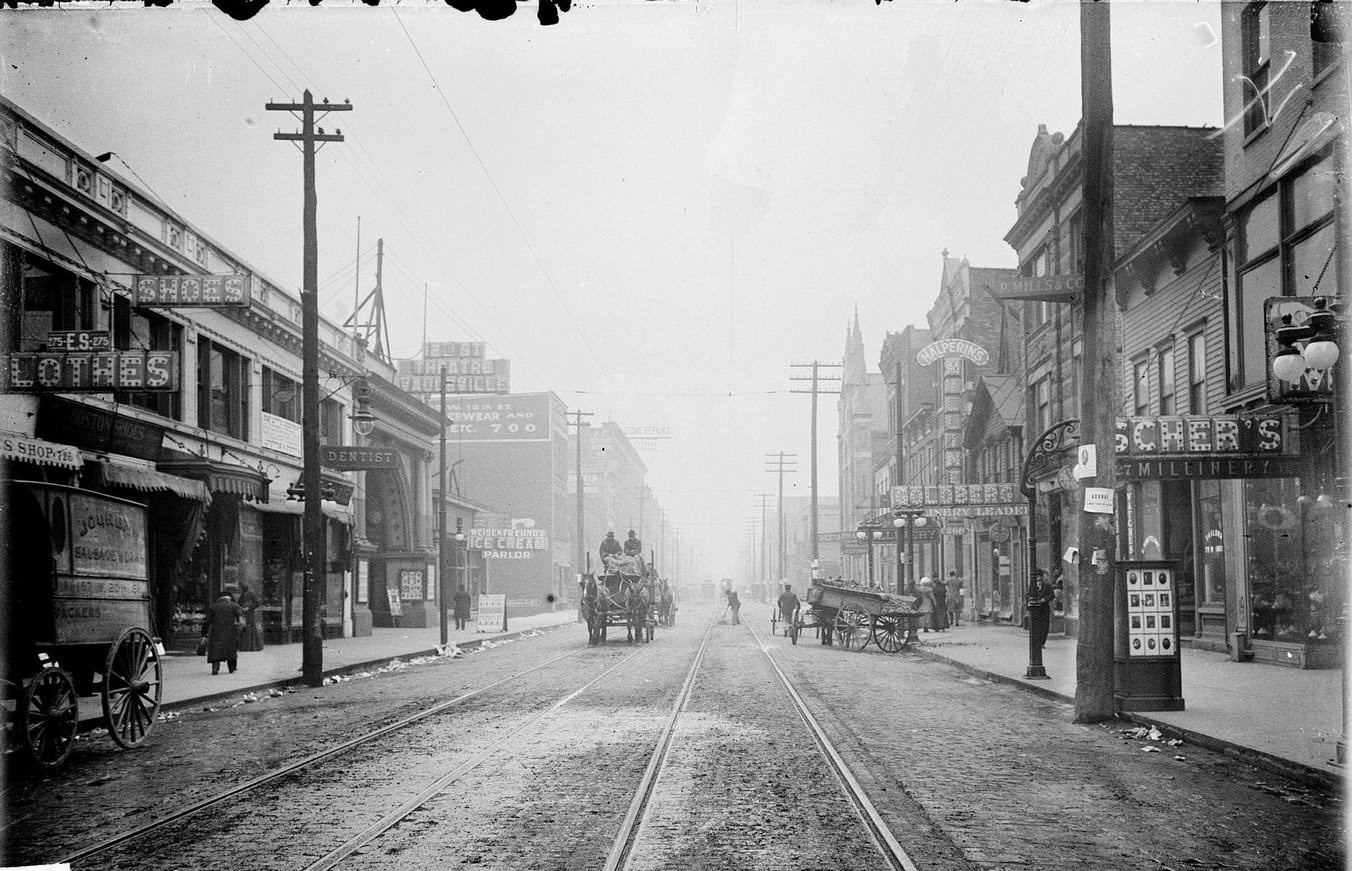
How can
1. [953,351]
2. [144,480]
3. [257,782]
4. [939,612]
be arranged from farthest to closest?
[953,351], [939,612], [144,480], [257,782]

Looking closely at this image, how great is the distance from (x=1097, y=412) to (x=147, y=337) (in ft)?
59.0

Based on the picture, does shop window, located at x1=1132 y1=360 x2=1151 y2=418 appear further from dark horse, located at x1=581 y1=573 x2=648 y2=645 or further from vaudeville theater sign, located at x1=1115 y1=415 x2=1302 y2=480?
dark horse, located at x1=581 y1=573 x2=648 y2=645

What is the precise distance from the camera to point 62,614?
1010 centimetres

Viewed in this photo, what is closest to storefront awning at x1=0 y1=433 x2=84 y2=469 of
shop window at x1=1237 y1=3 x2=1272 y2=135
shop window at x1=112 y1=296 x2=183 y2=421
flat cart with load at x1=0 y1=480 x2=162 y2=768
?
shop window at x1=112 y1=296 x2=183 y2=421

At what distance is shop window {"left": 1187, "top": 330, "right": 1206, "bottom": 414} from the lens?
2216 centimetres

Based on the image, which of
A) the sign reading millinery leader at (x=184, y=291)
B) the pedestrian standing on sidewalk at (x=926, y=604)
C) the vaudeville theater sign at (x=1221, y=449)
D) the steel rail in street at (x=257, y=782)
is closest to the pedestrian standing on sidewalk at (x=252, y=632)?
the sign reading millinery leader at (x=184, y=291)

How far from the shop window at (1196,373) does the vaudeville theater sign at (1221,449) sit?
4492mm

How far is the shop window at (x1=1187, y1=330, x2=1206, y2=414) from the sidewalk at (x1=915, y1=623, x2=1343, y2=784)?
14.8ft

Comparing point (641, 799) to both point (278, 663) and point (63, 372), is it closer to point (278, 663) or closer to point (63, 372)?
point (63, 372)

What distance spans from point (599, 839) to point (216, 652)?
47.4 ft

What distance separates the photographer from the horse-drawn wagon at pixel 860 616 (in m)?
27.2

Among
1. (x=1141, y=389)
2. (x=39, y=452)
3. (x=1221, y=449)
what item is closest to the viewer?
(x=39, y=452)

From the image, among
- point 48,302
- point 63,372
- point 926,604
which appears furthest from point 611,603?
point 63,372

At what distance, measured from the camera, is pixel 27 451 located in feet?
55.5
